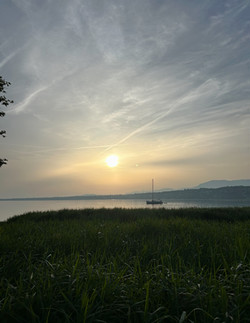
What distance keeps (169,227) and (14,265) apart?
20.0 feet

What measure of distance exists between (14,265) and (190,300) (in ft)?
11.4

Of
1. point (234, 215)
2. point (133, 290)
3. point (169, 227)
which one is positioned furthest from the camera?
point (234, 215)

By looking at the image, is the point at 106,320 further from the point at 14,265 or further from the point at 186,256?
the point at 186,256

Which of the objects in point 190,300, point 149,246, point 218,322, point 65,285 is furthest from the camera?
point 149,246

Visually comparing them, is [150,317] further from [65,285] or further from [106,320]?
[65,285]

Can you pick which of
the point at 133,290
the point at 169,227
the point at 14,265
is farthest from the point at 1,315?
the point at 169,227

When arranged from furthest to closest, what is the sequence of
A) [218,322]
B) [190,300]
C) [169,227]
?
[169,227], [190,300], [218,322]

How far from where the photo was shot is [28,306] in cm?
272

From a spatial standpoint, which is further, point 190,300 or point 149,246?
point 149,246

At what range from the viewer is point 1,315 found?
2621 mm

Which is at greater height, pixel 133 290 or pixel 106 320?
pixel 133 290

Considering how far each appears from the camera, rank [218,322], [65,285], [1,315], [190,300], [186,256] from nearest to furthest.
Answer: [218,322]
[1,315]
[190,300]
[65,285]
[186,256]

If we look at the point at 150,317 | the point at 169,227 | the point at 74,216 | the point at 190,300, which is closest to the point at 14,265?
the point at 150,317

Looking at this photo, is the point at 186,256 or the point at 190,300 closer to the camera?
the point at 190,300
